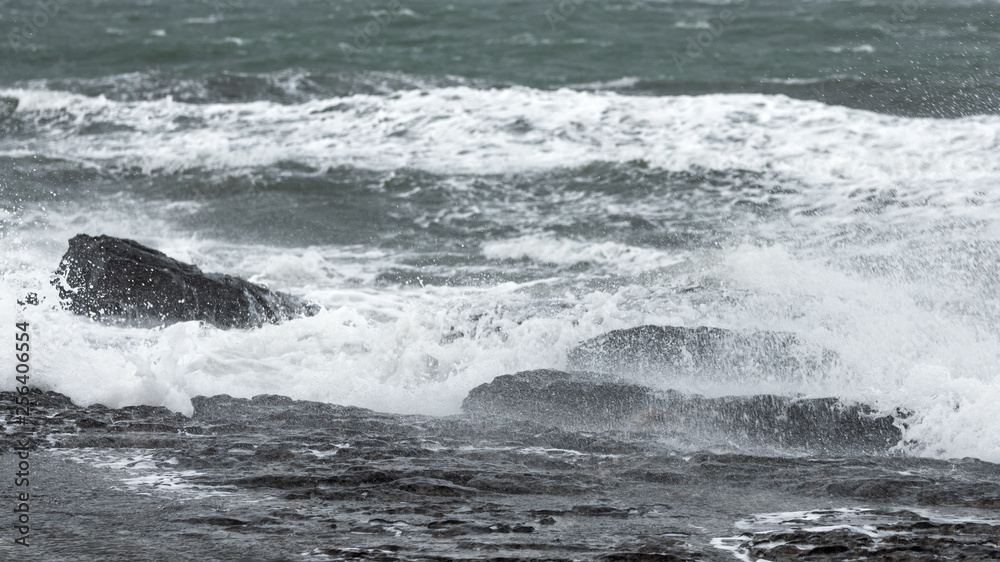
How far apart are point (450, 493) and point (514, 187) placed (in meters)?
9.64

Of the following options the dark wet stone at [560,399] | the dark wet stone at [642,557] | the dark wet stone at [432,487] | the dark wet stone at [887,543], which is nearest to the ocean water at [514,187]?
the dark wet stone at [560,399]

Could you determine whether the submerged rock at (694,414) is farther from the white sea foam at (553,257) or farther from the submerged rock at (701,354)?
the submerged rock at (701,354)

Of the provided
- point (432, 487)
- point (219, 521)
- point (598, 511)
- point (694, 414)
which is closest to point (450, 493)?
point (432, 487)

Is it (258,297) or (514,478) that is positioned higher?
(258,297)

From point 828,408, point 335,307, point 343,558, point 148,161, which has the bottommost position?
point 343,558

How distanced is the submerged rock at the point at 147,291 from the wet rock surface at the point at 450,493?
1.99 meters

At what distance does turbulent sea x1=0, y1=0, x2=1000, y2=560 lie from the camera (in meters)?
4.35

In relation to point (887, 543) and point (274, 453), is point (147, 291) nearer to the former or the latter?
point (274, 453)

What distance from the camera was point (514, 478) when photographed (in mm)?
4746

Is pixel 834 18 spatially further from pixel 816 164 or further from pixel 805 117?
pixel 816 164

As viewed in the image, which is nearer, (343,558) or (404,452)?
(343,558)

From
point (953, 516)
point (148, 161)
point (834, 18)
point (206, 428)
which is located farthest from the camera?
point (834, 18)

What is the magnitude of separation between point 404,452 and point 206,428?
4.05ft

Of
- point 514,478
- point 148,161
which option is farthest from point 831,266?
point 148,161
